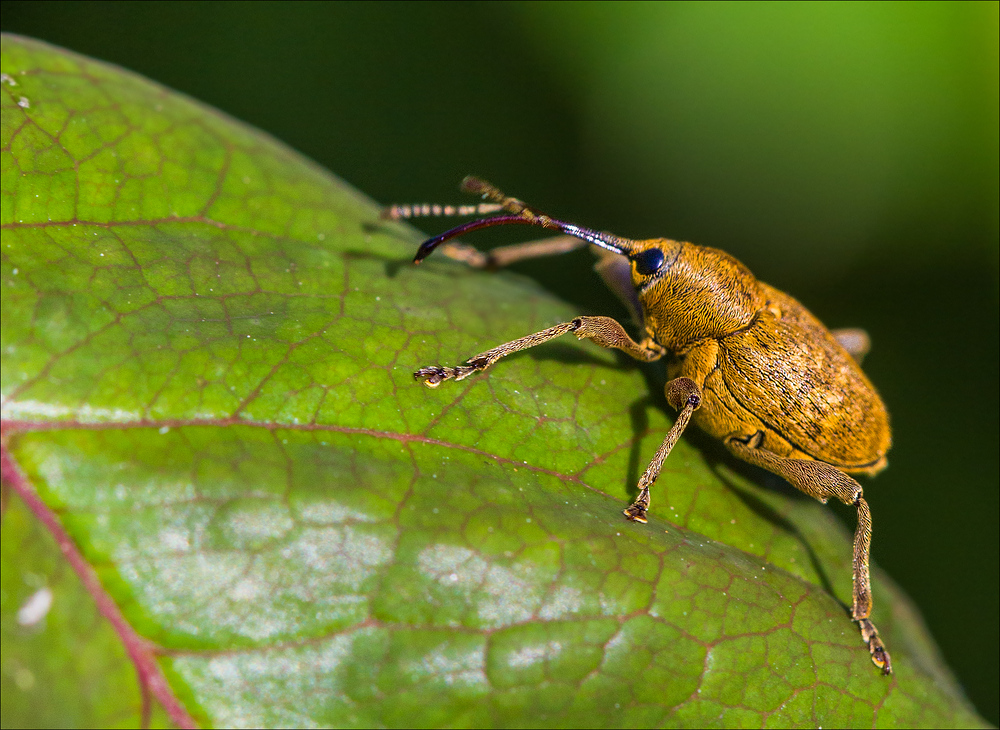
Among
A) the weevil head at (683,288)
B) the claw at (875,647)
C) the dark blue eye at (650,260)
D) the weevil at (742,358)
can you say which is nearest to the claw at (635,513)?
the weevil at (742,358)

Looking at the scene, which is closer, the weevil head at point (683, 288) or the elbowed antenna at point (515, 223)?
the elbowed antenna at point (515, 223)

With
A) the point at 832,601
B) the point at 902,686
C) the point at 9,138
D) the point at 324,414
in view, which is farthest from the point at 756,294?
the point at 9,138

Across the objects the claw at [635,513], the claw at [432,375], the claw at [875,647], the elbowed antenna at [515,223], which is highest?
the elbowed antenna at [515,223]

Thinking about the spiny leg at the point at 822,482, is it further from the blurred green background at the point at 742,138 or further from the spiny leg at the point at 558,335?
the blurred green background at the point at 742,138

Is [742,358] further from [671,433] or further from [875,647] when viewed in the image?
[875,647]

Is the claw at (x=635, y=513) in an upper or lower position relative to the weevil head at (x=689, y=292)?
lower

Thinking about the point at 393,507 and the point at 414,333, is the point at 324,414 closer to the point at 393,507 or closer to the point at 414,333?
the point at 393,507

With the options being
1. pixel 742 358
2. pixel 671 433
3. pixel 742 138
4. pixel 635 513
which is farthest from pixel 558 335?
pixel 742 138

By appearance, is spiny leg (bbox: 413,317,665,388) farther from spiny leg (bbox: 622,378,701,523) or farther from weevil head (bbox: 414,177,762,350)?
spiny leg (bbox: 622,378,701,523)
